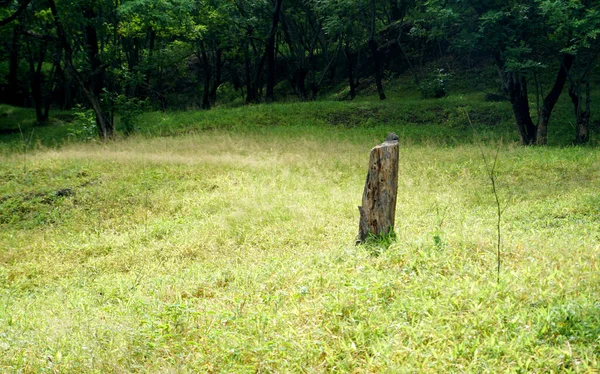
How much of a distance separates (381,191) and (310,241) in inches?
61.6

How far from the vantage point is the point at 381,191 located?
20.1ft

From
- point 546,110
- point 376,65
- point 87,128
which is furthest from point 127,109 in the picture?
point 546,110

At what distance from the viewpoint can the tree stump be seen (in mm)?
6090

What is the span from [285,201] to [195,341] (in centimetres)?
548

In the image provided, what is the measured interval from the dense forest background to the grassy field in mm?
4199

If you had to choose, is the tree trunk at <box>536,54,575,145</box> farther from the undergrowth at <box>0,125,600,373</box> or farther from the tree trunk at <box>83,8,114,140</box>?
the tree trunk at <box>83,8,114,140</box>

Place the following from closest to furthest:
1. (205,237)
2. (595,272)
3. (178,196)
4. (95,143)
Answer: (595,272)
(205,237)
(178,196)
(95,143)

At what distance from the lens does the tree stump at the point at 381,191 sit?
609cm

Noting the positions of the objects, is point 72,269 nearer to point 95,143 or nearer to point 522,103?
point 95,143

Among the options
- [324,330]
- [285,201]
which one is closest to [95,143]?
[285,201]

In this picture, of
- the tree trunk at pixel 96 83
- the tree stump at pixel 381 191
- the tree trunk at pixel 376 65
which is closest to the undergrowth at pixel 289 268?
the tree stump at pixel 381 191

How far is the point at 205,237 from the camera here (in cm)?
782

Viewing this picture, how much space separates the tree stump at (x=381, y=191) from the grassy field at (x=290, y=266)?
0.33 meters

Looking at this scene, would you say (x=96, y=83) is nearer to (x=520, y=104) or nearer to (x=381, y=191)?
(x=520, y=104)
